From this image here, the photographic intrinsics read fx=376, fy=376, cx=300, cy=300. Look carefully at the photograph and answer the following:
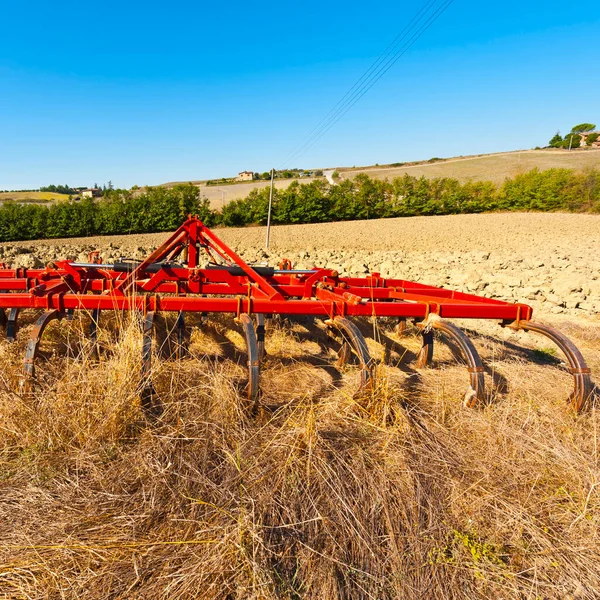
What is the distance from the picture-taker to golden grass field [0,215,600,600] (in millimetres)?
1499

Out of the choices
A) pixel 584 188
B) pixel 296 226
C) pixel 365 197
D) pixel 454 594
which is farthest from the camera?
pixel 584 188

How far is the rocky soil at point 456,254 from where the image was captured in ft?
25.7

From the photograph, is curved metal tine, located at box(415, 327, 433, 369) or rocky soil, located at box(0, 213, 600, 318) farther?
rocky soil, located at box(0, 213, 600, 318)

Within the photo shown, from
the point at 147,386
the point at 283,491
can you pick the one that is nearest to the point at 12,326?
the point at 147,386

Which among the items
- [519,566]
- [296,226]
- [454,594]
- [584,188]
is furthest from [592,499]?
[584,188]

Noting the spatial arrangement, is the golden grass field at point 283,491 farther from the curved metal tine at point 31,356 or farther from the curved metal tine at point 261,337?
the curved metal tine at point 261,337

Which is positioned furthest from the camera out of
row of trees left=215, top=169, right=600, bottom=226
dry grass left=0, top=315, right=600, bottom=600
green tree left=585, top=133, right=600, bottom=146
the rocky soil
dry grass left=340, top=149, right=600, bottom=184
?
green tree left=585, top=133, right=600, bottom=146

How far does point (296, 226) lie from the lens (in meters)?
28.7

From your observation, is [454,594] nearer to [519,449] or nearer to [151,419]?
[519,449]

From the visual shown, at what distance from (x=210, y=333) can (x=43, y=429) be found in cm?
233

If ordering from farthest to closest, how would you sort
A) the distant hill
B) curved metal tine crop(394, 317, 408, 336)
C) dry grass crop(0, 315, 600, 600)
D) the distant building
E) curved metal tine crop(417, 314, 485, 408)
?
the distant hill → the distant building → curved metal tine crop(394, 317, 408, 336) → curved metal tine crop(417, 314, 485, 408) → dry grass crop(0, 315, 600, 600)

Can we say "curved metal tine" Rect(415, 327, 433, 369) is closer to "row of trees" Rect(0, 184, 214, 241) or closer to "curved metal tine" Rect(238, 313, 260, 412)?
"curved metal tine" Rect(238, 313, 260, 412)

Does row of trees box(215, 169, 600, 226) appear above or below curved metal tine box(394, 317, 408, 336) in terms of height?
above

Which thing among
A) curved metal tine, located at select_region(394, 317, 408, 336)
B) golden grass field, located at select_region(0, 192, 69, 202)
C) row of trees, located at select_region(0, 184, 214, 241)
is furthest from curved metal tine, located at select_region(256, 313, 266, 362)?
golden grass field, located at select_region(0, 192, 69, 202)
